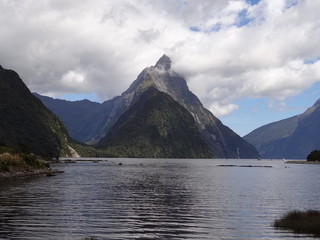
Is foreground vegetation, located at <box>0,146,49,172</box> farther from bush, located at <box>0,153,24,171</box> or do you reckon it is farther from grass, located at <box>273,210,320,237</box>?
grass, located at <box>273,210,320,237</box>

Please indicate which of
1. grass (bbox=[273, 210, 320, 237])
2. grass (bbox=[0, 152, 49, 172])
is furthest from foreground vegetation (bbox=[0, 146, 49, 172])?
grass (bbox=[273, 210, 320, 237])

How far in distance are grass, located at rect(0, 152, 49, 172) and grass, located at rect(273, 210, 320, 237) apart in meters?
84.3

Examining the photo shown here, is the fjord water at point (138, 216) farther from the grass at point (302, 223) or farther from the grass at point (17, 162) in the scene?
the grass at point (17, 162)

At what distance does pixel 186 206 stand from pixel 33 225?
2438 cm

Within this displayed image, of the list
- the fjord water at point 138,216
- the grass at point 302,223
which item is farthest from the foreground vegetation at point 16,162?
the grass at point 302,223

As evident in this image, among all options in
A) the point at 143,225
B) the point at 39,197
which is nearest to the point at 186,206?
the point at 143,225

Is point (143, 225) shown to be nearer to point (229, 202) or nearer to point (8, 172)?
point (229, 202)

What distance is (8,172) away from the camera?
109562mm

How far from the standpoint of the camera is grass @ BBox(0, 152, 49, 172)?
111 m

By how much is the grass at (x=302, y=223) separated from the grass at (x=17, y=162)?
8429 cm

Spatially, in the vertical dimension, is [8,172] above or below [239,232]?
above

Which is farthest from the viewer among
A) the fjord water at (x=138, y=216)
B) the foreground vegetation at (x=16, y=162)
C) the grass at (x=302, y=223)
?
the foreground vegetation at (x=16, y=162)

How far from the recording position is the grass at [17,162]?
11091cm

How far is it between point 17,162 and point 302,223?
100992mm
